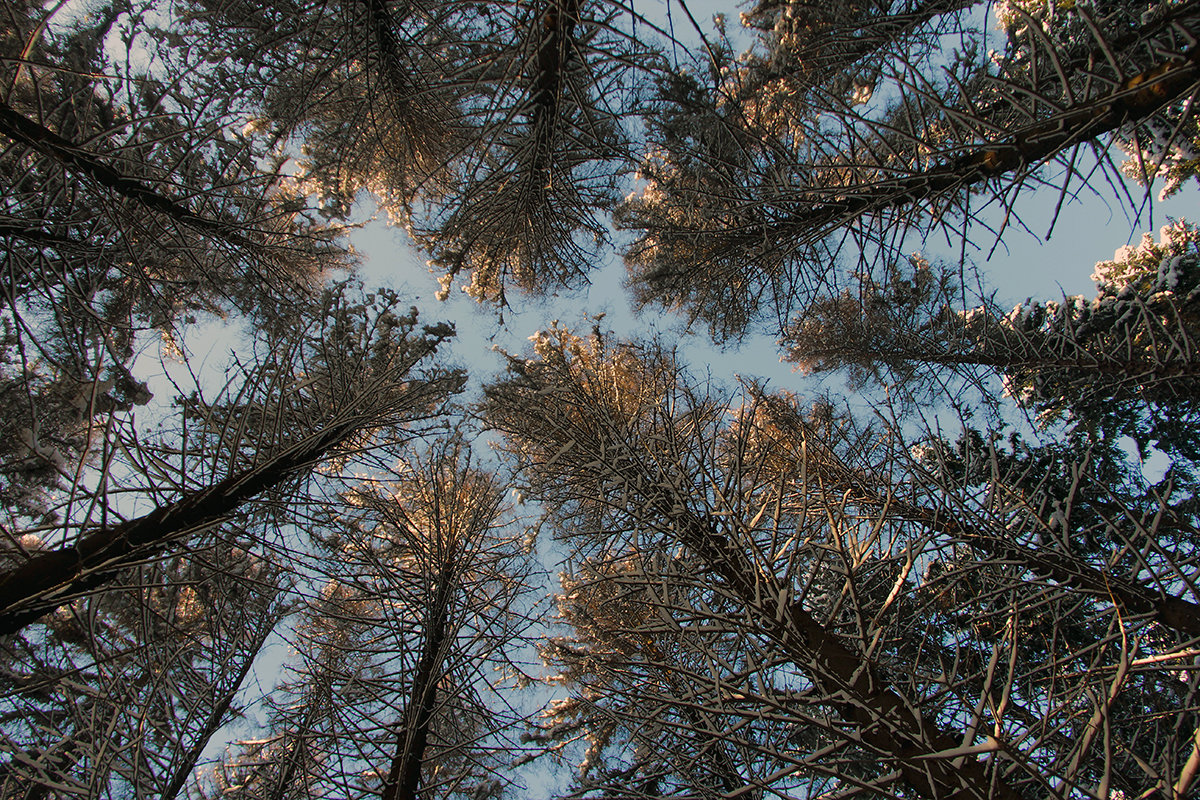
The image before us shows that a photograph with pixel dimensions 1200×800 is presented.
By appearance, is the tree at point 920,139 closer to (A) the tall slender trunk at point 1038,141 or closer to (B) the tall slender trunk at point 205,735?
(A) the tall slender trunk at point 1038,141

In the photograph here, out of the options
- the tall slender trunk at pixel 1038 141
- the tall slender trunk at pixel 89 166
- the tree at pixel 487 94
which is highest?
the tree at pixel 487 94

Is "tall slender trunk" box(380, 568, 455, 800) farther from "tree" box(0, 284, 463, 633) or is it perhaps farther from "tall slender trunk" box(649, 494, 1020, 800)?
"tall slender trunk" box(649, 494, 1020, 800)

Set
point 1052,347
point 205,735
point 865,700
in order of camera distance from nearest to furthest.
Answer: point 865,700, point 205,735, point 1052,347

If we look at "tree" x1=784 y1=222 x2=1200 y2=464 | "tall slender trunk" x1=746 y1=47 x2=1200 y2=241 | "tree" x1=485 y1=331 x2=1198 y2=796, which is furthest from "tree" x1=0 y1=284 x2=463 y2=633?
→ "tree" x1=784 y1=222 x2=1200 y2=464

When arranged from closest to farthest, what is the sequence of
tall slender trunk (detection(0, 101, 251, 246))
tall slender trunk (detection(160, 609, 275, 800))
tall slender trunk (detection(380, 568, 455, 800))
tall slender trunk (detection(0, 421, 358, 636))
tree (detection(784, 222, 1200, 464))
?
tall slender trunk (detection(0, 421, 358, 636)) < tall slender trunk (detection(0, 101, 251, 246)) < tall slender trunk (detection(380, 568, 455, 800)) < tall slender trunk (detection(160, 609, 275, 800)) < tree (detection(784, 222, 1200, 464))

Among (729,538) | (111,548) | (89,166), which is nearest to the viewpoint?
(111,548)

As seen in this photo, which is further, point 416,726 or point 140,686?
point 140,686

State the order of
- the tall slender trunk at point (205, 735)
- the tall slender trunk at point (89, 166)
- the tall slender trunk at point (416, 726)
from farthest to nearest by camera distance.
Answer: the tall slender trunk at point (205, 735)
the tall slender trunk at point (416, 726)
the tall slender trunk at point (89, 166)

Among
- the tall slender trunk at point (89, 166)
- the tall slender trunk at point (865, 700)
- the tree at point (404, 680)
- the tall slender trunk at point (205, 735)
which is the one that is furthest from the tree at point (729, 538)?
the tall slender trunk at point (205, 735)

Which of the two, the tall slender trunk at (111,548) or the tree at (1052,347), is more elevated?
the tree at (1052,347)

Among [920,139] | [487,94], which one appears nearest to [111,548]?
[487,94]

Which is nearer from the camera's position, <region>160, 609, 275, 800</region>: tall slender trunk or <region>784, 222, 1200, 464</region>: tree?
<region>160, 609, 275, 800</region>: tall slender trunk

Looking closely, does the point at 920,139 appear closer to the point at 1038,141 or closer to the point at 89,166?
the point at 1038,141

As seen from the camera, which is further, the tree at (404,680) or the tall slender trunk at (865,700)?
the tree at (404,680)
